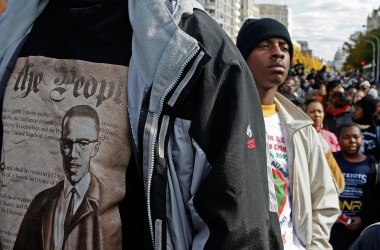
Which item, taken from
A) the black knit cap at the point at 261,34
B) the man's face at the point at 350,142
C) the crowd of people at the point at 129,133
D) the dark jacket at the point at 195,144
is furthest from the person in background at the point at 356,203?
the dark jacket at the point at 195,144

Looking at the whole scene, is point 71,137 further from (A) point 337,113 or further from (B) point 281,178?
(A) point 337,113

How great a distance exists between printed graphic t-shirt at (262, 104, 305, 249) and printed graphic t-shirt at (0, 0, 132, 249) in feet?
3.64

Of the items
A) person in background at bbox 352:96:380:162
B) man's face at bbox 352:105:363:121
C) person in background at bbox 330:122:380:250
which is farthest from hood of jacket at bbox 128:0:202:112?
man's face at bbox 352:105:363:121

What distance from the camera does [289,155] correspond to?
2633 millimetres

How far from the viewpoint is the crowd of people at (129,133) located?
1.49 metres

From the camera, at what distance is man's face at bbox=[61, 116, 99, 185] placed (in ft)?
5.00

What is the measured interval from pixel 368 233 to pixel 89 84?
3.82 ft

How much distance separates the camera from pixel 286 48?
2893 mm

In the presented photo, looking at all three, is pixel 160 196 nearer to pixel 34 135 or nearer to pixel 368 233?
pixel 34 135

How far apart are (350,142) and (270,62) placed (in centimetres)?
245

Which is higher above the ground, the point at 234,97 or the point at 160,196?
the point at 234,97

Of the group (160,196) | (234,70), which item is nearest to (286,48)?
(234,70)

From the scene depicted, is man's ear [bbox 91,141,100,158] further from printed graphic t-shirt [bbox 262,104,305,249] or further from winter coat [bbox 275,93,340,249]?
winter coat [bbox 275,93,340,249]

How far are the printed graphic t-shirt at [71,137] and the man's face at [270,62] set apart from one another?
1239 millimetres
